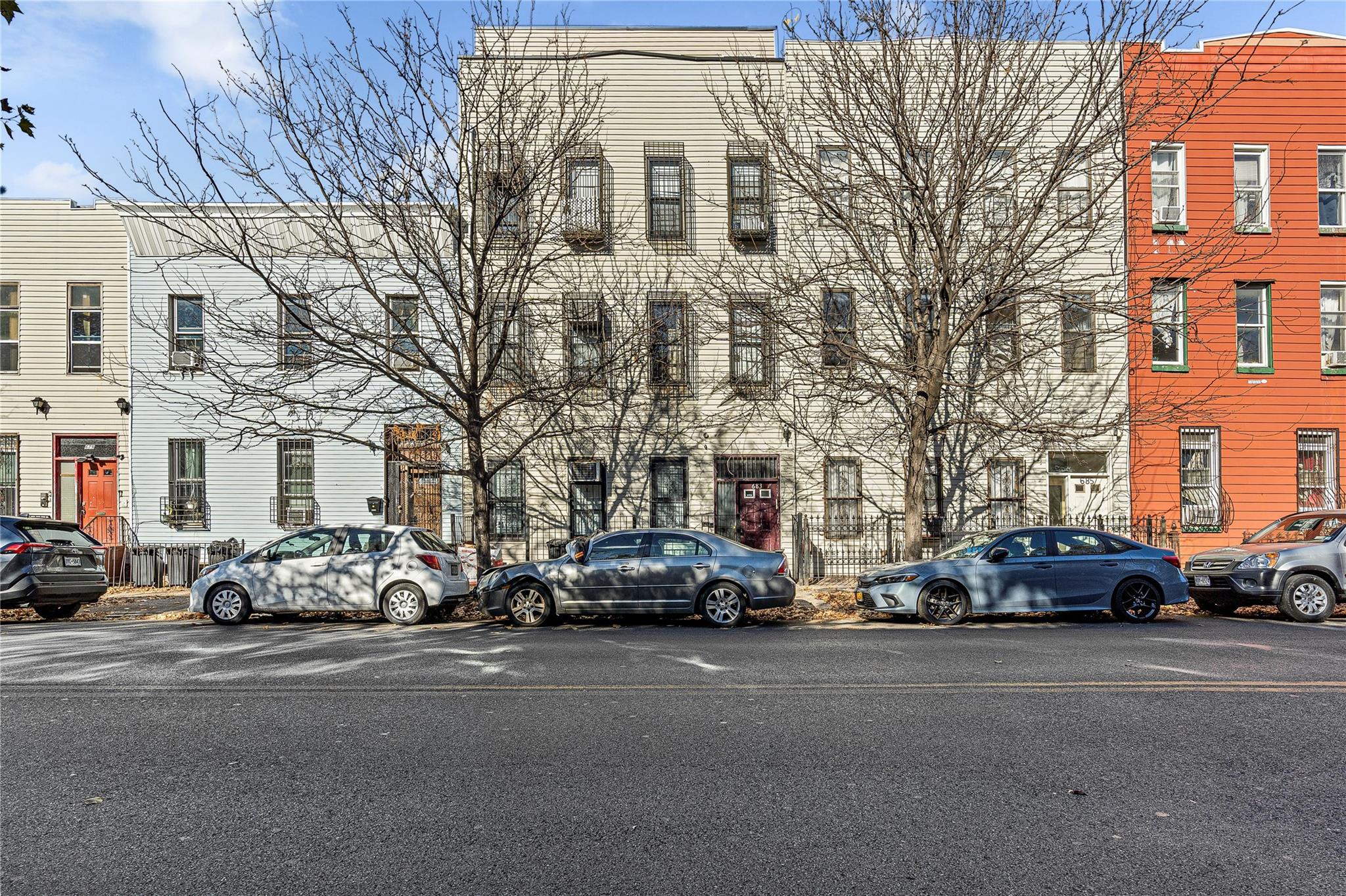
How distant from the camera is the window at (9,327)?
2308 cm

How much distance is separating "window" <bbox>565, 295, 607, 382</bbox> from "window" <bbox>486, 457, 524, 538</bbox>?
112 inches

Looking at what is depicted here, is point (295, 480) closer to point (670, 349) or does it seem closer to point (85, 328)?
point (85, 328)

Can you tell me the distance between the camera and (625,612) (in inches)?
562

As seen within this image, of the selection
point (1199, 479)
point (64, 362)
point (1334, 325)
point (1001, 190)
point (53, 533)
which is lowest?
point (53, 533)

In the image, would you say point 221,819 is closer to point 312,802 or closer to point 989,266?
point 312,802

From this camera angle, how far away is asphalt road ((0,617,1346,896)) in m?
4.45

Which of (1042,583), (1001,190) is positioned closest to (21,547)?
(1042,583)

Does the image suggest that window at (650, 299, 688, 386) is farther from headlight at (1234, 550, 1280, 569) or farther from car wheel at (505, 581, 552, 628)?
headlight at (1234, 550, 1280, 569)

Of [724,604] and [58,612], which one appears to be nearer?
[724,604]

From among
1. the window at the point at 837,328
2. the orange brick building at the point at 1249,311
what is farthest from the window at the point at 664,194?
the orange brick building at the point at 1249,311

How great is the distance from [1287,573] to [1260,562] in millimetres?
375

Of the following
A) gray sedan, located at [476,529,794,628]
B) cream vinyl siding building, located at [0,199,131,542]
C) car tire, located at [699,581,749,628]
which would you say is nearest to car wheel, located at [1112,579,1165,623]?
gray sedan, located at [476,529,794,628]

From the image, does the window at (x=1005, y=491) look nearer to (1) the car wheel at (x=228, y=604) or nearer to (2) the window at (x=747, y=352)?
(2) the window at (x=747, y=352)

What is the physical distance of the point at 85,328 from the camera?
23.2 metres
